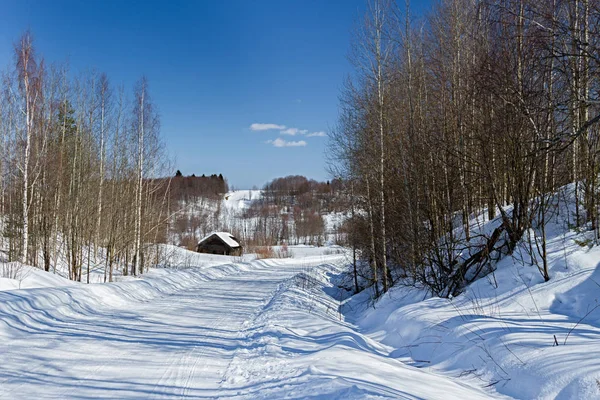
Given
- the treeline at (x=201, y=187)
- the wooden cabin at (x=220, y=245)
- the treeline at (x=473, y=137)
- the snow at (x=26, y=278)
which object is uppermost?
the treeline at (x=201, y=187)

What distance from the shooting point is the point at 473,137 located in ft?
31.6

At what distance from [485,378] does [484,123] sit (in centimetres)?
625

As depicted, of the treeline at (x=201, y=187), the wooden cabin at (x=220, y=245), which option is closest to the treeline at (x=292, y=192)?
the treeline at (x=201, y=187)

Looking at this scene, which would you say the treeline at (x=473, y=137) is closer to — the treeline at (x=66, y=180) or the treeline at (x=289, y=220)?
the treeline at (x=66, y=180)

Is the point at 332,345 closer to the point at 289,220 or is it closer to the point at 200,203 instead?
the point at 289,220

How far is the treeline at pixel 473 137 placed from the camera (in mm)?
6913

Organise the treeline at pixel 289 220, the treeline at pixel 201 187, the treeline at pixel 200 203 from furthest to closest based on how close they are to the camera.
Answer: the treeline at pixel 201 187 → the treeline at pixel 289 220 → the treeline at pixel 200 203

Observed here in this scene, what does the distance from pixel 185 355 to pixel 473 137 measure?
320 inches

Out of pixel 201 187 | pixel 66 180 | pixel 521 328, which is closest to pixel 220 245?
pixel 66 180

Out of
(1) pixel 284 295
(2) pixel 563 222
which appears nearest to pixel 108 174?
(1) pixel 284 295

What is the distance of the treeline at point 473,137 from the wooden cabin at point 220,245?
1586 inches

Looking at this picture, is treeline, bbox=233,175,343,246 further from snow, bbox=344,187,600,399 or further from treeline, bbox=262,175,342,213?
snow, bbox=344,187,600,399

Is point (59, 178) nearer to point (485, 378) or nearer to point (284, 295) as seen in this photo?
point (284, 295)

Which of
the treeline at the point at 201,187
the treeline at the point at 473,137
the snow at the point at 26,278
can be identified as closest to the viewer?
the treeline at the point at 473,137
